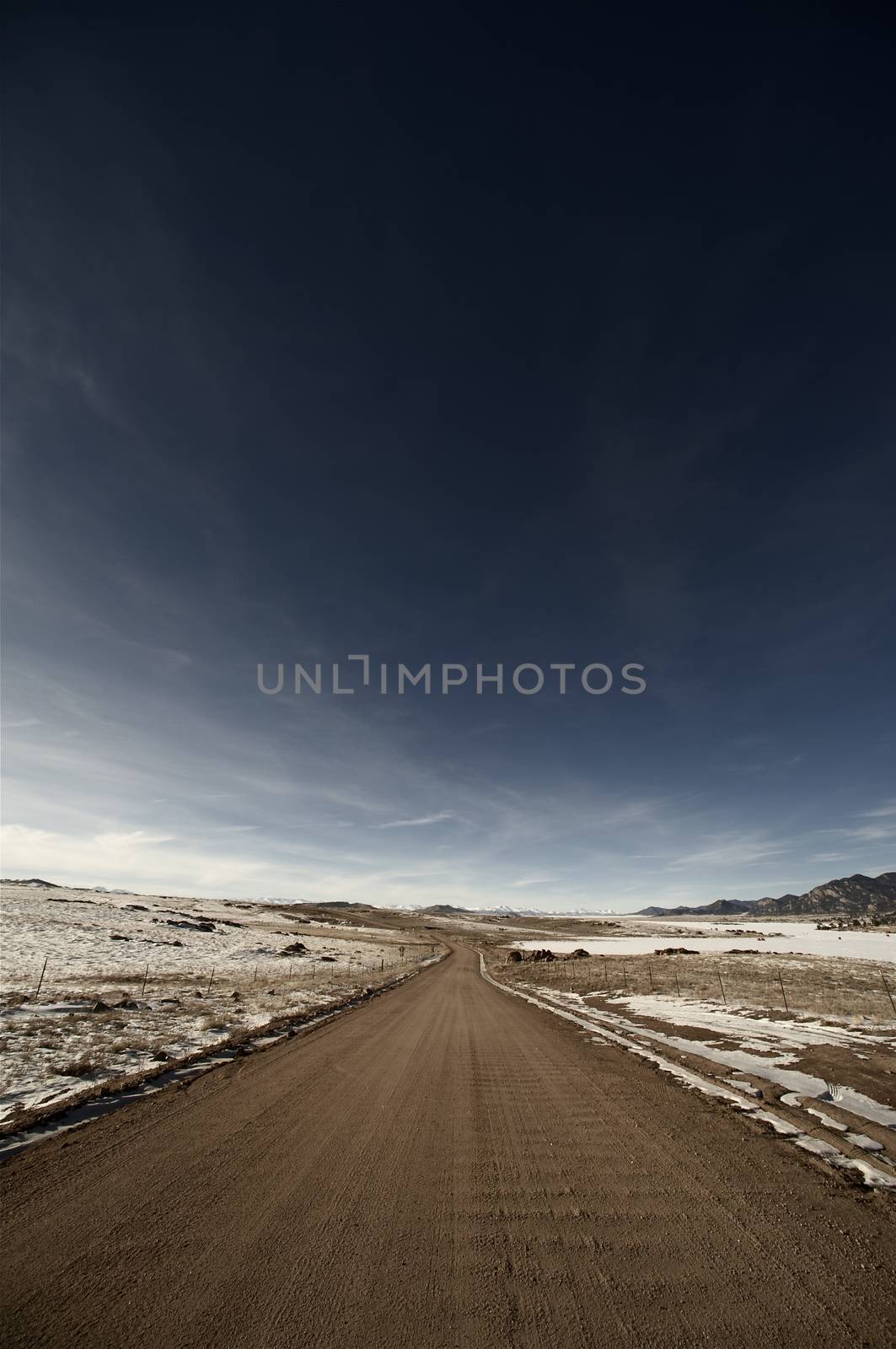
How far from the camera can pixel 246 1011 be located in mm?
18000

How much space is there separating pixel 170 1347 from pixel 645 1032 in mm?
15236

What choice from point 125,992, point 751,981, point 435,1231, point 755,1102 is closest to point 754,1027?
point 755,1102

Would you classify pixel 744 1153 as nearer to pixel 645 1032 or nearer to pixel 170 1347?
pixel 170 1347

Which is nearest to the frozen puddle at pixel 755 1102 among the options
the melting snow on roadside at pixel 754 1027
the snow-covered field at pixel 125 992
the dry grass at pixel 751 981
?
the melting snow on roadside at pixel 754 1027

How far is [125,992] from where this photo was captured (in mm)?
20703

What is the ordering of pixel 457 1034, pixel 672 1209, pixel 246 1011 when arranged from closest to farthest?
pixel 672 1209
pixel 457 1034
pixel 246 1011

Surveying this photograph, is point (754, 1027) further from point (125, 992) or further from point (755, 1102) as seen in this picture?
point (125, 992)

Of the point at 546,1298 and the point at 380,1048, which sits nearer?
the point at 546,1298

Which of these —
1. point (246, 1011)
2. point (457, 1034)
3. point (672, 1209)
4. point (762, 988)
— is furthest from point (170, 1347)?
point (762, 988)

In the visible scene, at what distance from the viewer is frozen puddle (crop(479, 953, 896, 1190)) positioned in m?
6.16

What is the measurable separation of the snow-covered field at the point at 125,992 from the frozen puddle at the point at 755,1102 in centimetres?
1014

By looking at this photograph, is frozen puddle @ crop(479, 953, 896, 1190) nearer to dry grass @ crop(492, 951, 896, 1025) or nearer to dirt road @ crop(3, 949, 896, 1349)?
dirt road @ crop(3, 949, 896, 1349)


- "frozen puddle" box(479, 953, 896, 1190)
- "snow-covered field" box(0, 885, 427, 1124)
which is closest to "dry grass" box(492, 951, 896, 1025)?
"frozen puddle" box(479, 953, 896, 1190)

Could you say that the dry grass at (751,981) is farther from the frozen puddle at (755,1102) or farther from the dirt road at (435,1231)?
the dirt road at (435,1231)
